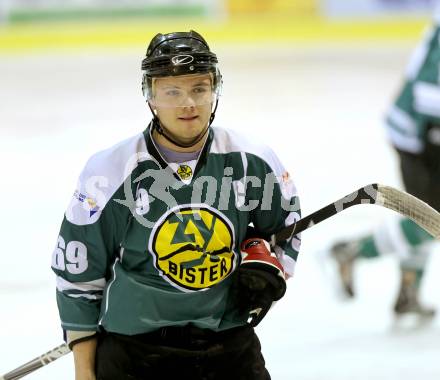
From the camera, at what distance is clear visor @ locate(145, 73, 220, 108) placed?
1.80 metres

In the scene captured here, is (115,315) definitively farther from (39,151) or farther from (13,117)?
(13,117)

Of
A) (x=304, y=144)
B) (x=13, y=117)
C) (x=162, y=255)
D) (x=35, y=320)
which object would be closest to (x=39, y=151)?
(x=13, y=117)

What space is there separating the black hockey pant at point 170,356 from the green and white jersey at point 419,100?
1.51 meters

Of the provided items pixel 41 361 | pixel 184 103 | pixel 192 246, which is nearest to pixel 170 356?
pixel 192 246

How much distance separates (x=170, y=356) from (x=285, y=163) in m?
3.32

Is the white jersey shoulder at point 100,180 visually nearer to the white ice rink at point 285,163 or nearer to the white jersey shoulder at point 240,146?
the white jersey shoulder at point 240,146

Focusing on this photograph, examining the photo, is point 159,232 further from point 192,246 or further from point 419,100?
point 419,100

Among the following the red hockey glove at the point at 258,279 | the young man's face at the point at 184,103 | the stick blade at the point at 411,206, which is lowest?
the red hockey glove at the point at 258,279

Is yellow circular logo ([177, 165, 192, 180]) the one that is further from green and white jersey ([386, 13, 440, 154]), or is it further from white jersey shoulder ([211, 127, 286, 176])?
green and white jersey ([386, 13, 440, 154])

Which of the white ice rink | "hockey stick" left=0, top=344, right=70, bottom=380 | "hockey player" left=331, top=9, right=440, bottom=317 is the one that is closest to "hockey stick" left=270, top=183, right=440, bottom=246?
"hockey stick" left=0, top=344, right=70, bottom=380

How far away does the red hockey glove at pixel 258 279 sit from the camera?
73.4 inches

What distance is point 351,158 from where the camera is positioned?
5266 millimetres

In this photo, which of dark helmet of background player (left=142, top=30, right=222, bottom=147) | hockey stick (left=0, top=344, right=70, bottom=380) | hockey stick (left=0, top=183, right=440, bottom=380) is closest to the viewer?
dark helmet of background player (left=142, top=30, right=222, bottom=147)

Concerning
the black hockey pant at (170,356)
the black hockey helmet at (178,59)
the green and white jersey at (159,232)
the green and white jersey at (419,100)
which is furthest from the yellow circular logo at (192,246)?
the green and white jersey at (419,100)
